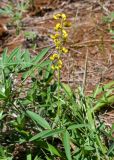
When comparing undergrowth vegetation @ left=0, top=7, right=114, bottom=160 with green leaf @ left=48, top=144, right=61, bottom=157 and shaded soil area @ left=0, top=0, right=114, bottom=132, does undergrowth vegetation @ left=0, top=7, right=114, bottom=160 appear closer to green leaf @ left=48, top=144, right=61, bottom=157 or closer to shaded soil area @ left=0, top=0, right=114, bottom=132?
green leaf @ left=48, top=144, right=61, bottom=157

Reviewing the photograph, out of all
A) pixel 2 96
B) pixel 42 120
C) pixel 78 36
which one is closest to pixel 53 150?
pixel 42 120

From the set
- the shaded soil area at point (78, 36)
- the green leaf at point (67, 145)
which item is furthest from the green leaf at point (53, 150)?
the shaded soil area at point (78, 36)

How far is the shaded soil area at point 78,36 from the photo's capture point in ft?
7.65

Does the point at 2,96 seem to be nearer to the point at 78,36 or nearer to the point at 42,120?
the point at 42,120

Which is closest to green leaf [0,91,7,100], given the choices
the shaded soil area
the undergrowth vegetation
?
the undergrowth vegetation

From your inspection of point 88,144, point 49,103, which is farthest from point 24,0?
point 88,144

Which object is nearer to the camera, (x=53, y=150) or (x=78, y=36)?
(x=53, y=150)

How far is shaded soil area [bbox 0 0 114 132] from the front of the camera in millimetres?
2332

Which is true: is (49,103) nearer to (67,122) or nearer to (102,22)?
(67,122)

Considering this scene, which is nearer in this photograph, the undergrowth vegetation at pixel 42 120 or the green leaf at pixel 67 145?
the green leaf at pixel 67 145

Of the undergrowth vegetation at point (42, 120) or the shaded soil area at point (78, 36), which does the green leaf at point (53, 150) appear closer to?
the undergrowth vegetation at point (42, 120)

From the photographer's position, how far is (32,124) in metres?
1.75

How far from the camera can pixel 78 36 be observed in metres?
2.68

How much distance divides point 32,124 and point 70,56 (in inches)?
33.6
